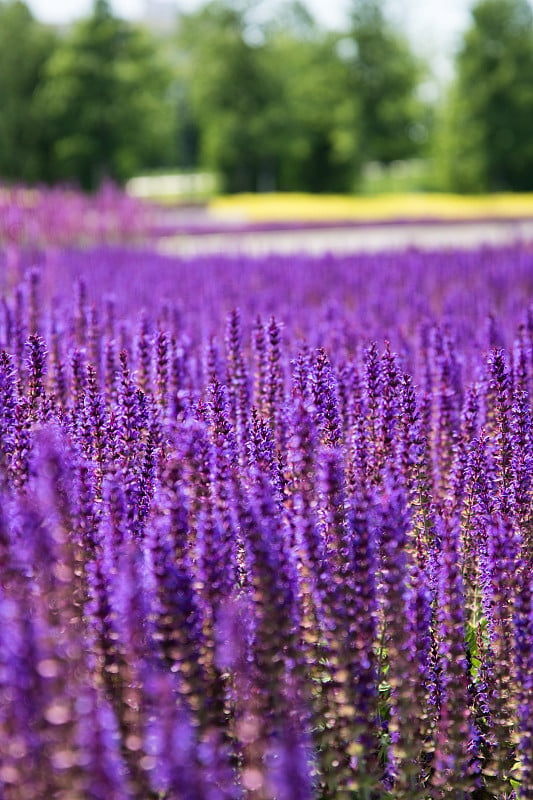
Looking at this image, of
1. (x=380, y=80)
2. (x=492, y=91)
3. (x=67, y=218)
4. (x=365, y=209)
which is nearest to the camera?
(x=67, y=218)

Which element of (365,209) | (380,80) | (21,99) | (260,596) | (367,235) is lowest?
(367,235)

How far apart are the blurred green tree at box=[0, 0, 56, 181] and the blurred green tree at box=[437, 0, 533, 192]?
21.0 meters

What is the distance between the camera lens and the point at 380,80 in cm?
5122

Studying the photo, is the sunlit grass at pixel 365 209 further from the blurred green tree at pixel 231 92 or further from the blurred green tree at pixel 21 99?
the blurred green tree at pixel 21 99

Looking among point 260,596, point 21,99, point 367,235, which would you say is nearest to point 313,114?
point 21,99

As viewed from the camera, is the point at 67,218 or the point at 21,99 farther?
the point at 21,99

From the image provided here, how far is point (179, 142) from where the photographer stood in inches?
2992

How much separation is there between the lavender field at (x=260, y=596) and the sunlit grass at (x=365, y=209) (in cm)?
2796

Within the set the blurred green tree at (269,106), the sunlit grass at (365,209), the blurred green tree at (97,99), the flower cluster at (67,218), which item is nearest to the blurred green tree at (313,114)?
the blurred green tree at (269,106)

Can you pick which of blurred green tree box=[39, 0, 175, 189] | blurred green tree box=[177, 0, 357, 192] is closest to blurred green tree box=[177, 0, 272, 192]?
blurred green tree box=[177, 0, 357, 192]

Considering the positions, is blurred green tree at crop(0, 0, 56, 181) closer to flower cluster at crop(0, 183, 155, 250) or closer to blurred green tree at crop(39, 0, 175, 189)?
blurred green tree at crop(39, 0, 175, 189)

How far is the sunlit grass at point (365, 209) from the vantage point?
107 feet

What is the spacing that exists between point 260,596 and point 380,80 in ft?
172

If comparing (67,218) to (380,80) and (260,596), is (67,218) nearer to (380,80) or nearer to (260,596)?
(260,596)
